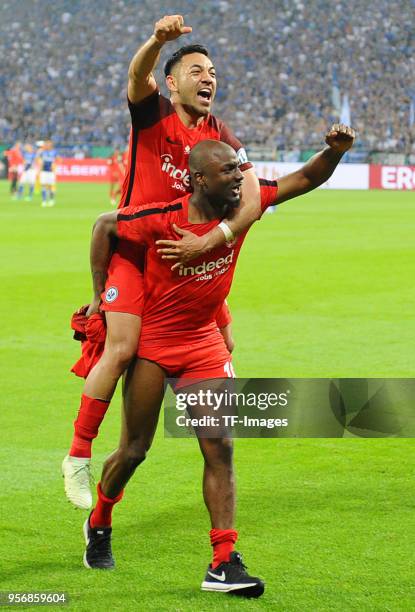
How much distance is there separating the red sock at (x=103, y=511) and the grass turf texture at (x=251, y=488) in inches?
8.1

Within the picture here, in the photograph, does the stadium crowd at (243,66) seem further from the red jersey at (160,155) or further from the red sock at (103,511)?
the red sock at (103,511)

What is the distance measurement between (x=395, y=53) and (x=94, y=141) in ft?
52.6

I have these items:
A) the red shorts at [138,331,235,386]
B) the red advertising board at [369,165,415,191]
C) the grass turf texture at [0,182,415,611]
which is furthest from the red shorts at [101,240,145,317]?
the red advertising board at [369,165,415,191]

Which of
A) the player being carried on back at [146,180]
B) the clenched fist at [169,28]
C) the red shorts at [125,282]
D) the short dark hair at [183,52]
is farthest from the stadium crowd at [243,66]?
the clenched fist at [169,28]

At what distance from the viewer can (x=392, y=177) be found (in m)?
45.2

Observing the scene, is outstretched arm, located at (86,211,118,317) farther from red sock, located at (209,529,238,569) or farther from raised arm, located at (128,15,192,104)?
red sock, located at (209,529,238,569)

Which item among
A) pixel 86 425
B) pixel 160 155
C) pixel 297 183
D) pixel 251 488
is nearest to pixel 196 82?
pixel 160 155

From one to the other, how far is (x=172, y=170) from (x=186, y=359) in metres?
0.97

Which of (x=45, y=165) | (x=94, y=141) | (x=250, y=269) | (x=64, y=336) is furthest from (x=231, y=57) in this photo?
(x=64, y=336)

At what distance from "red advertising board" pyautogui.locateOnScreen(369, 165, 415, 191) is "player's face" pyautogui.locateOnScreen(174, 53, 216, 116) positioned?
1573 inches

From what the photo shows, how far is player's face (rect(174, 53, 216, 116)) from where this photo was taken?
17.7 feet

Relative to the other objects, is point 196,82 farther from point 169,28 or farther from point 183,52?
point 169,28

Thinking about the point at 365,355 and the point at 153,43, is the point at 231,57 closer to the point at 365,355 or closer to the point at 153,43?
the point at 365,355

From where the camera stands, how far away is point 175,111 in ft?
18.0
